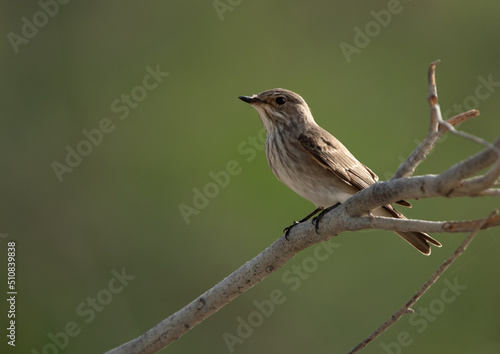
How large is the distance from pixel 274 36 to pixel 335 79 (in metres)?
0.81

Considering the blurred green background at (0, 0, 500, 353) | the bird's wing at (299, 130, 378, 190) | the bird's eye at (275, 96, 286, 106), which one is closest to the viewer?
the bird's wing at (299, 130, 378, 190)

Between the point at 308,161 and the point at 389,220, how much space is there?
6.86 ft

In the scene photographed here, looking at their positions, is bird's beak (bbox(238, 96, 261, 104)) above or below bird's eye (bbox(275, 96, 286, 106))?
above

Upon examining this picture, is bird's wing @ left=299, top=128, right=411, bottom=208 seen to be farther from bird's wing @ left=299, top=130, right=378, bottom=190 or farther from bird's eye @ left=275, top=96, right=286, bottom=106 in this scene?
bird's eye @ left=275, top=96, right=286, bottom=106

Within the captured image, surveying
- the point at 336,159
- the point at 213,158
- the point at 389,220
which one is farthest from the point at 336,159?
the point at 389,220

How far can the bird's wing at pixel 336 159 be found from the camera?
14.7ft

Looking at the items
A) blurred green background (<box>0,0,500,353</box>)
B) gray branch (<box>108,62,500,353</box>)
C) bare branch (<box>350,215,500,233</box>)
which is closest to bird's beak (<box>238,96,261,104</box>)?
blurred green background (<box>0,0,500,353</box>)

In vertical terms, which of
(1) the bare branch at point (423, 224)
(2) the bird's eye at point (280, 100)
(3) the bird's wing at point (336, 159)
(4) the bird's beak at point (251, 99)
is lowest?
(1) the bare branch at point (423, 224)

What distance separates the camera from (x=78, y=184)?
6.29m

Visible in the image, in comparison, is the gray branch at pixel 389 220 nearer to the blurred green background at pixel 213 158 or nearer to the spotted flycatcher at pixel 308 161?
the spotted flycatcher at pixel 308 161

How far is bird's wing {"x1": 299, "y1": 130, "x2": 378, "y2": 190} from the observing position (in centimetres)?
447

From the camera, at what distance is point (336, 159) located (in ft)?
15.0

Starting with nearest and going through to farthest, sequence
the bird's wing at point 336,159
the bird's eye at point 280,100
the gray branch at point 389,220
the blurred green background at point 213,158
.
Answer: the gray branch at point 389,220 < the bird's wing at point 336,159 < the bird's eye at point 280,100 < the blurred green background at point 213,158

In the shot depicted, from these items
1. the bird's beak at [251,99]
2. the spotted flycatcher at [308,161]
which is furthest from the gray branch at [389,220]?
the bird's beak at [251,99]
